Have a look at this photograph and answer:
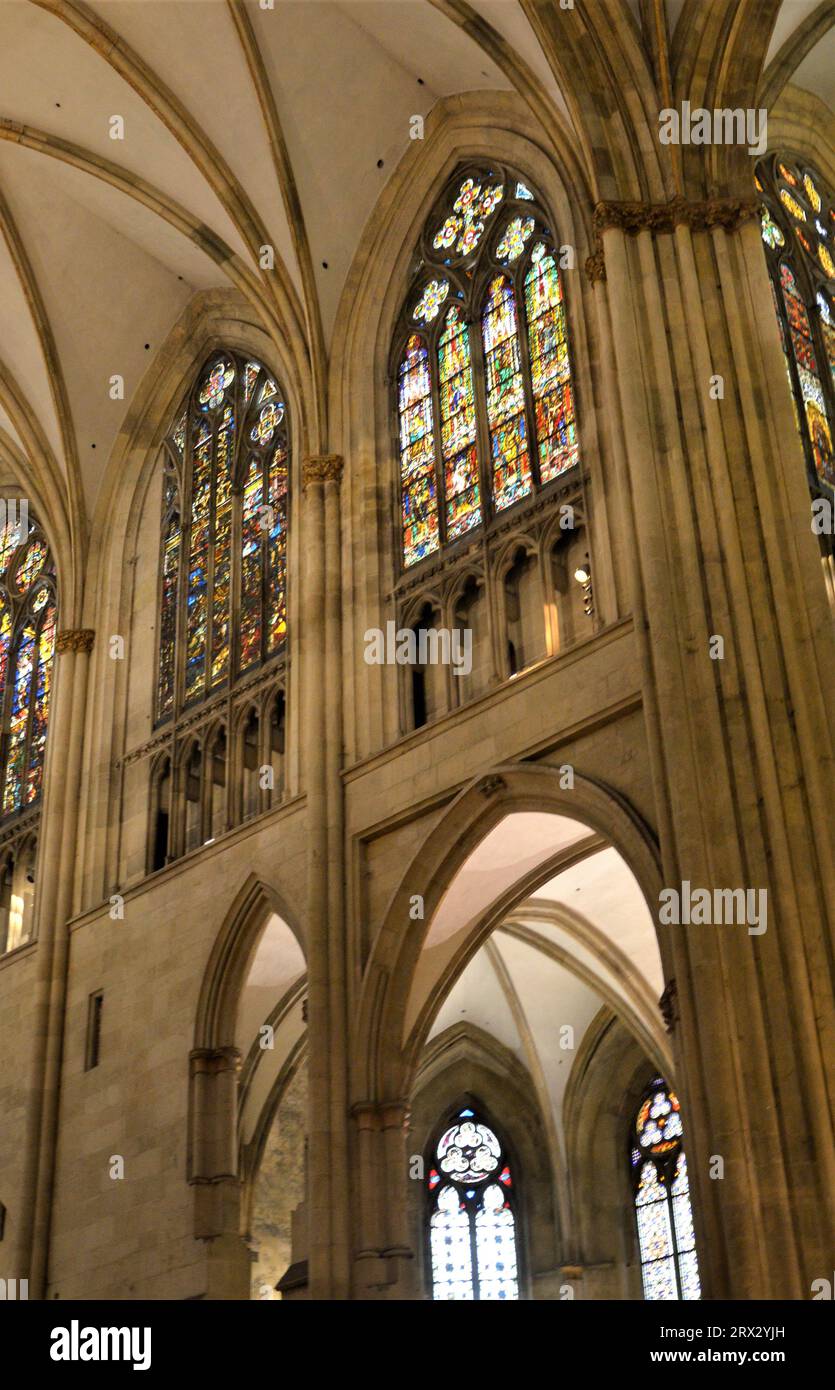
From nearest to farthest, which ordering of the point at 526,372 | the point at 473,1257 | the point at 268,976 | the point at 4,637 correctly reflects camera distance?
1. the point at 526,372
2. the point at 268,976
3. the point at 473,1257
4. the point at 4,637

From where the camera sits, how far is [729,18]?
1379cm

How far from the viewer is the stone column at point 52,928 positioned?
15.8 metres

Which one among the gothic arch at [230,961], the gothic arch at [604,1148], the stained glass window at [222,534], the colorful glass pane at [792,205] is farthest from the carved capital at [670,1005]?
the colorful glass pane at [792,205]

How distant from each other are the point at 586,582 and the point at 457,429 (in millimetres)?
2837

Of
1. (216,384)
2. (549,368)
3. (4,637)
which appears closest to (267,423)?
(216,384)

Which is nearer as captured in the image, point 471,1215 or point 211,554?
point 211,554

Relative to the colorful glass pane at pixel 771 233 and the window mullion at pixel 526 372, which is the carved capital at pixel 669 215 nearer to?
the window mullion at pixel 526 372

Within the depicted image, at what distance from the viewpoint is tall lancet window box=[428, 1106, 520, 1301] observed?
63.4ft

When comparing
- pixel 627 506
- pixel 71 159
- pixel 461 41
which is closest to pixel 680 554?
pixel 627 506

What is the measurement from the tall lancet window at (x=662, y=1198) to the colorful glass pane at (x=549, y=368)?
7908 mm

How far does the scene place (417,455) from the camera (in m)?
16.2

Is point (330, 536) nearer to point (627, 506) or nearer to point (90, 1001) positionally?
point (627, 506)

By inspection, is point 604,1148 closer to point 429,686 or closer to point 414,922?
point 414,922

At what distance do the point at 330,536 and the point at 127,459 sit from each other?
15.9 ft
